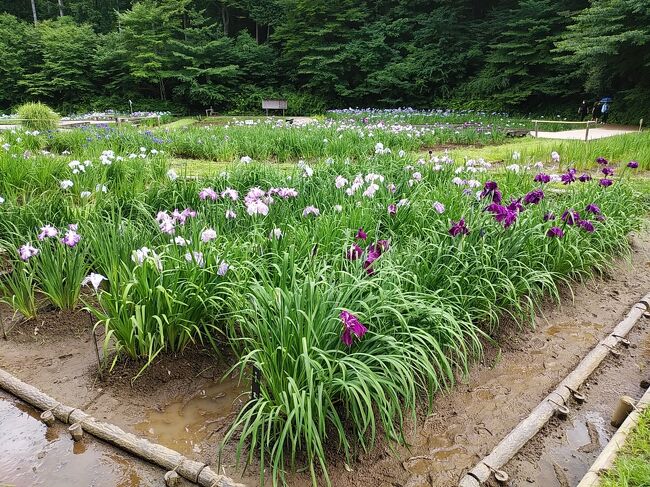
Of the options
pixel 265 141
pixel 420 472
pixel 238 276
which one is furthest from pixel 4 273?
pixel 265 141

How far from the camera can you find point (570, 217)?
3502 millimetres

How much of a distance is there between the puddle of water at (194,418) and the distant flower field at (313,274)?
142mm

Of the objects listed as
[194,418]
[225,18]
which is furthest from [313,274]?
[225,18]

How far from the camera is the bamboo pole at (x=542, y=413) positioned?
1755mm

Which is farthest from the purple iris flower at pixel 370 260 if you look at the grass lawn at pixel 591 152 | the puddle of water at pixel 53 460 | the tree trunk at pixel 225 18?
the tree trunk at pixel 225 18

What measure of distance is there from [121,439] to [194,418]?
1.05 ft

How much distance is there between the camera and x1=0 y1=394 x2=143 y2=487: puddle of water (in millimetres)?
1771

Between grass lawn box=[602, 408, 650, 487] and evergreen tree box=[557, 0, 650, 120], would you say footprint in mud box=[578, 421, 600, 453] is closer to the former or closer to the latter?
grass lawn box=[602, 408, 650, 487]

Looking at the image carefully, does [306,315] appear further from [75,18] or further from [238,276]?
[75,18]

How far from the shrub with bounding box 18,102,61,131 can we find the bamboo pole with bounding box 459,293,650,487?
12022mm

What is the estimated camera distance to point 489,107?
18.8 metres

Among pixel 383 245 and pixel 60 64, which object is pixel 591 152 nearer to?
pixel 383 245

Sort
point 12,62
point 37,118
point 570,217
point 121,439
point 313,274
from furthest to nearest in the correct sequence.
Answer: point 12,62 < point 37,118 < point 570,217 < point 313,274 < point 121,439

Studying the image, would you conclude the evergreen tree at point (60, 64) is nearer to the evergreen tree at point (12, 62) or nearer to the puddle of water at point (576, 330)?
the evergreen tree at point (12, 62)
